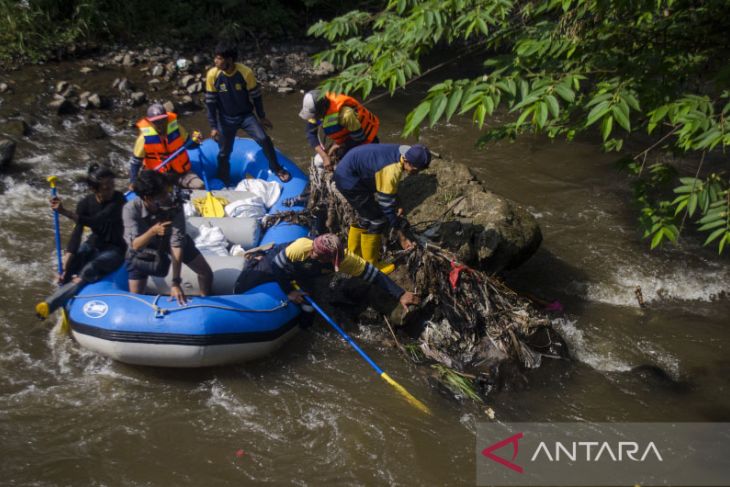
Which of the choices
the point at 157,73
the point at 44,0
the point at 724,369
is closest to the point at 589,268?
the point at 724,369

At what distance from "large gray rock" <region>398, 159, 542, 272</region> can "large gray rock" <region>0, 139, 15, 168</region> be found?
16.9 feet

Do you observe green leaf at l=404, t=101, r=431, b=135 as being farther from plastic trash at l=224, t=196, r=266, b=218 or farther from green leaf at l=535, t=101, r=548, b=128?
plastic trash at l=224, t=196, r=266, b=218

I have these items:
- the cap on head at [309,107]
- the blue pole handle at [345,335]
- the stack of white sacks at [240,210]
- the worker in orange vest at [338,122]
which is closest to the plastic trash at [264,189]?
the stack of white sacks at [240,210]

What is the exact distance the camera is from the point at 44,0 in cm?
1138

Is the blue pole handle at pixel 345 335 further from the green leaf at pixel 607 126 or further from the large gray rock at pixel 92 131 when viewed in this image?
the large gray rock at pixel 92 131

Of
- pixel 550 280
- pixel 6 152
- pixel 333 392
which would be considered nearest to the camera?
pixel 333 392

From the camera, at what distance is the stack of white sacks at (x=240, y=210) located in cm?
610

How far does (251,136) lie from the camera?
7133 millimetres

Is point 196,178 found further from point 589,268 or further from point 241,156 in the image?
point 589,268

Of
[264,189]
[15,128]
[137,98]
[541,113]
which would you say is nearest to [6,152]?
[15,128]

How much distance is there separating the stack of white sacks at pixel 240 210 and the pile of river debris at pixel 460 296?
0.53m

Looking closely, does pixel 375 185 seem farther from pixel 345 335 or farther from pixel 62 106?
pixel 62 106

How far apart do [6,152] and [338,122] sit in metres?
4.77

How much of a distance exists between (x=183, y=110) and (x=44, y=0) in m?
3.43
